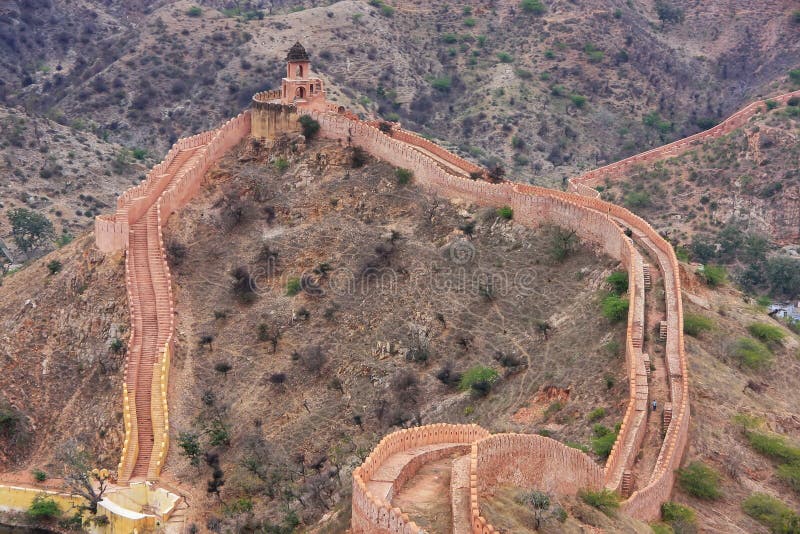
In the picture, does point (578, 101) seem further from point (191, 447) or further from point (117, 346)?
point (191, 447)

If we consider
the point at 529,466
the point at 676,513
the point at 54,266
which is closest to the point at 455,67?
the point at 54,266

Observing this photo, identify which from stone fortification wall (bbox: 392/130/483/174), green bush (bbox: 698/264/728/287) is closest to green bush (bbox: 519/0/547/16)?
stone fortification wall (bbox: 392/130/483/174)

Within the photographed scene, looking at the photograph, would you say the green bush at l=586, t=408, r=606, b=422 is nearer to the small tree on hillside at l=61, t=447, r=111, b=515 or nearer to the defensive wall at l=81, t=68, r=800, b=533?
the defensive wall at l=81, t=68, r=800, b=533

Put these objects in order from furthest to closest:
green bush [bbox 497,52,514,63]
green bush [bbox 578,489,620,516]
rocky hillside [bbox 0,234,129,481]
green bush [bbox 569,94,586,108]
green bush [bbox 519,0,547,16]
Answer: green bush [bbox 519,0,547,16] → green bush [bbox 497,52,514,63] → green bush [bbox 569,94,586,108] → rocky hillside [bbox 0,234,129,481] → green bush [bbox 578,489,620,516]

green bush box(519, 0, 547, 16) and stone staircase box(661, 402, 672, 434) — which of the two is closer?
stone staircase box(661, 402, 672, 434)

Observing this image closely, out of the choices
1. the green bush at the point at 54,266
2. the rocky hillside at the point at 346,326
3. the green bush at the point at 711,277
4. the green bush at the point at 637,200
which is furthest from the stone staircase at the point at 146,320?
the green bush at the point at 637,200

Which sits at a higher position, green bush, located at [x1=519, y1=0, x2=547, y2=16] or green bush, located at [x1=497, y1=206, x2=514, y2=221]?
green bush, located at [x1=497, y1=206, x2=514, y2=221]

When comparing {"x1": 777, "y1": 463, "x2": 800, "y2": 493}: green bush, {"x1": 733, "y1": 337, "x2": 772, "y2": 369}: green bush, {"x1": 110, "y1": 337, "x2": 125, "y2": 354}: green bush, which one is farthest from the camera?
{"x1": 110, "y1": 337, "x2": 125, "y2": 354}: green bush
